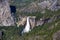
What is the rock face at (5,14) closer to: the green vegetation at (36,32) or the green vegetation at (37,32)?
the green vegetation at (36,32)

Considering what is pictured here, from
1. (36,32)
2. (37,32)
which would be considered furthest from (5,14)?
(37,32)

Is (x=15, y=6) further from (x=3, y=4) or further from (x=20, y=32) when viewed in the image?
(x=20, y=32)

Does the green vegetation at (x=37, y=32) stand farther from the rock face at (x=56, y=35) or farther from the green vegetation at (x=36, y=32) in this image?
the rock face at (x=56, y=35)

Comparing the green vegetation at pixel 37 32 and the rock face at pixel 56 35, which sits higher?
the rock face at pixel 56 35

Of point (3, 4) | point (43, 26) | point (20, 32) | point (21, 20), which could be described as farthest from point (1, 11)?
point (43, 26)

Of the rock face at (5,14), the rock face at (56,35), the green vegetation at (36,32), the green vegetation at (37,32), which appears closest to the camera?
the rock face at (56,35)

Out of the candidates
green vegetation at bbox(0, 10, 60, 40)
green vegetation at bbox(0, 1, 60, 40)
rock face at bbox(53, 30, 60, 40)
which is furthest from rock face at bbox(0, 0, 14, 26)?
rock face at bbox(53, 30, 60, 40)

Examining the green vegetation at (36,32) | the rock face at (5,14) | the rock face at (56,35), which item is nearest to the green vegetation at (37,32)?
the green vegetation at (36,32)

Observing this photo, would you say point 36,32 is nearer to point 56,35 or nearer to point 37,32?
point 37,32

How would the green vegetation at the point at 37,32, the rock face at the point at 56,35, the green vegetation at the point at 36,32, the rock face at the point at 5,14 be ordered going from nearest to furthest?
the rock face at the point at 56,35 < the green vegetation at the point at 37,32 < the green vegetation at the point at 36,32 < the rock face at the point at 5,14

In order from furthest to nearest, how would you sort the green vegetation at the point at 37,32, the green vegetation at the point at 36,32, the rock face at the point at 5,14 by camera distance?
the rock face at the point at 5,14, the green vegetation at the point at 36,32, the green vegetation at the point at 37,32

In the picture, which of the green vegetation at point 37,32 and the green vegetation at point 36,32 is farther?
the green vegetation at point 36,32
